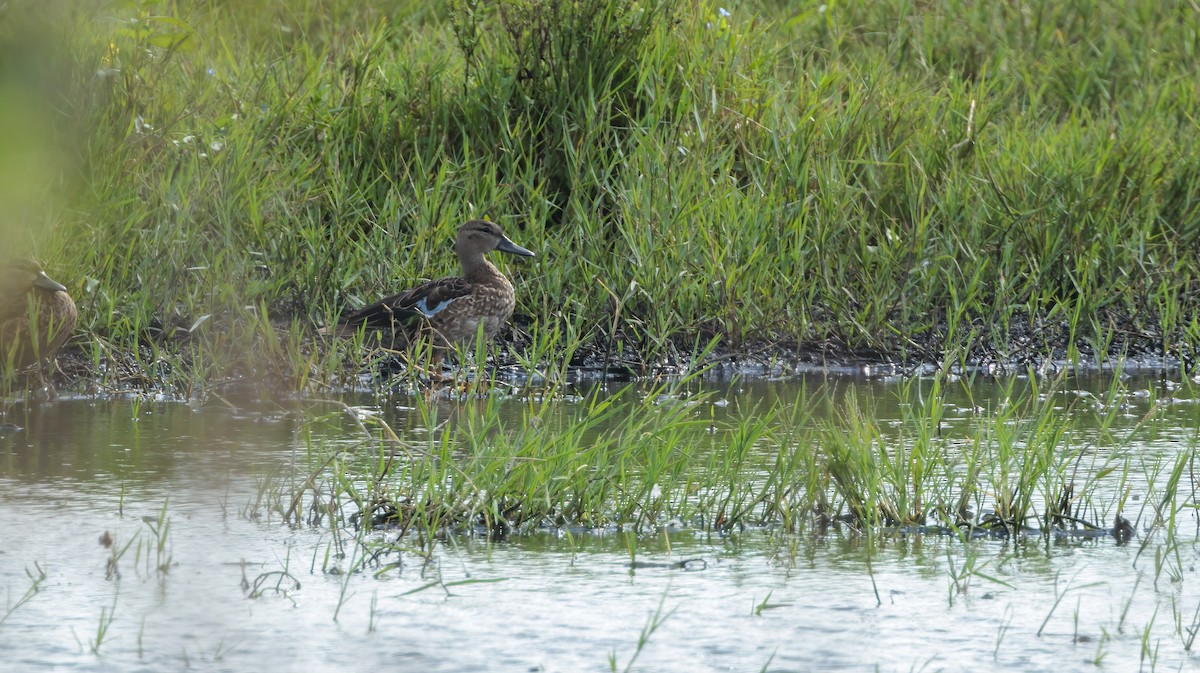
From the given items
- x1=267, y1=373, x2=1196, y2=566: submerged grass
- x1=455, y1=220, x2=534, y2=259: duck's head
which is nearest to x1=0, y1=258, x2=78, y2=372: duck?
x1=455, y1=220, x2=534, y2=259: duck's head

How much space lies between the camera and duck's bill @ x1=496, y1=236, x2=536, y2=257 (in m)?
6.88

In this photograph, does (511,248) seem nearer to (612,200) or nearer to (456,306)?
(456,306)

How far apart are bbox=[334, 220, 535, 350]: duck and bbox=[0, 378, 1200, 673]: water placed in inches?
83.7

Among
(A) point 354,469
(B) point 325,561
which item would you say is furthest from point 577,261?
(B) point 325,561

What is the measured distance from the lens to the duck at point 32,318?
5.84m

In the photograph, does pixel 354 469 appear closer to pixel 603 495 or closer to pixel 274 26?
pixel 603 495

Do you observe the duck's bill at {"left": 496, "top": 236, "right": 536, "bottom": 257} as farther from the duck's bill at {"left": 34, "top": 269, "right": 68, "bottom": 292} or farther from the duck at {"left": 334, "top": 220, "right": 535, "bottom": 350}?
the duck's bill at {"left": 34, "top": 269, "right": 68, "bottom": 292}

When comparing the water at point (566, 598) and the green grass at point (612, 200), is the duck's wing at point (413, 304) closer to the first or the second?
the green grass at point (612, 200)

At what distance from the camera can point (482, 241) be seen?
22.8 ft

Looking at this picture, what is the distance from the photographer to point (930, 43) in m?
9.32

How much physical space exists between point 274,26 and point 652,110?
2295 mm

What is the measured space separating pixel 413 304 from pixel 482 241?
464 millimetres

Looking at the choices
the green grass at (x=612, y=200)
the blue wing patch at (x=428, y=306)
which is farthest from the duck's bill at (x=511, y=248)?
the blue wing patch at (x=428, y=306)

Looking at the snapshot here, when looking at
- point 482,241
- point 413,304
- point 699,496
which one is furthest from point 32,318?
point 699,496
